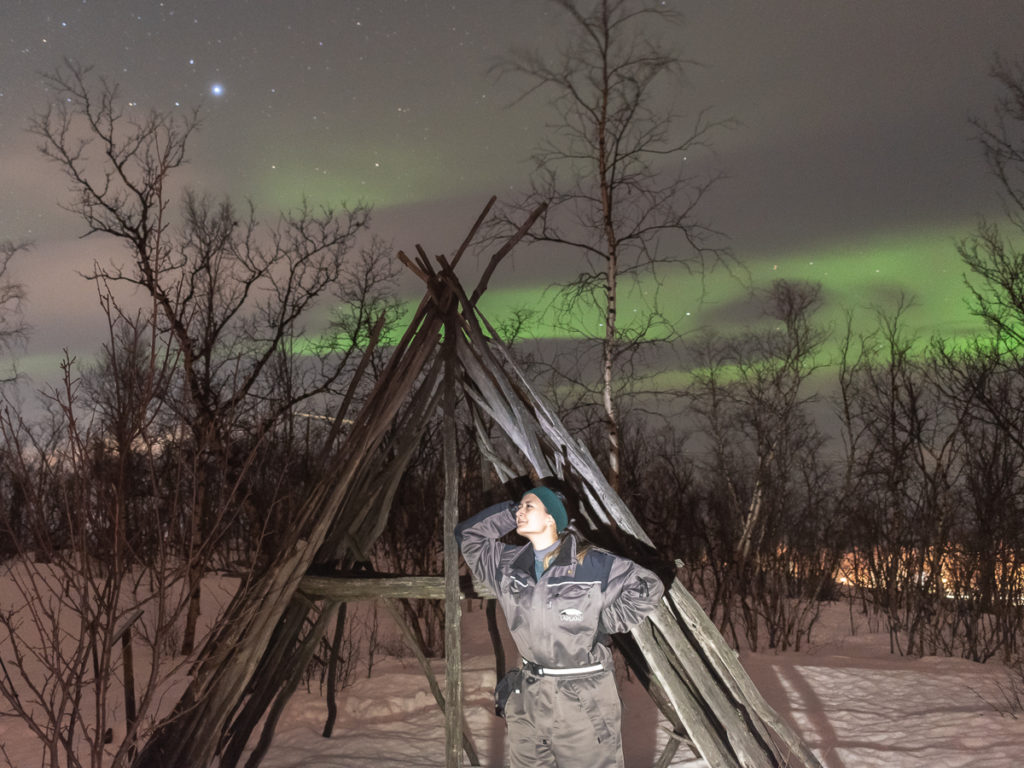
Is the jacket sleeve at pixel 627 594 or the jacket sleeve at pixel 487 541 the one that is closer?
the jacket sleeve at pixel 627 594

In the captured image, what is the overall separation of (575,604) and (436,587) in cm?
139

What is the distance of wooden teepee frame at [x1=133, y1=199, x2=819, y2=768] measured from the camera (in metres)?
4.36

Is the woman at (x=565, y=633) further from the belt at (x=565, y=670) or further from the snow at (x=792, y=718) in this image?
the snow at (x=792, y=718)

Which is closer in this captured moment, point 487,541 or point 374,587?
point 487,541

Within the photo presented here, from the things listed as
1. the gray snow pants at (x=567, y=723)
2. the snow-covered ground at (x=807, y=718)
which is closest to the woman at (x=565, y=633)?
the gray snow pants at (x=567, y=723)

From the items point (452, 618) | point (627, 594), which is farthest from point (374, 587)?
A: point (627, 594)

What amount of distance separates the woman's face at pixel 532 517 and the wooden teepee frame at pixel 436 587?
37.1 inches

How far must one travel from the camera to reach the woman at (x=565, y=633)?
3557mm

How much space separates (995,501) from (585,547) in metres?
9.95

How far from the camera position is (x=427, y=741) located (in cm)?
695

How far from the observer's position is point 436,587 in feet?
15.5

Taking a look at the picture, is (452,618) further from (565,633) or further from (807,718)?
(807,718)

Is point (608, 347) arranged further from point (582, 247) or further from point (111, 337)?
point (111, 337)

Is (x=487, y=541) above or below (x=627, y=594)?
above
